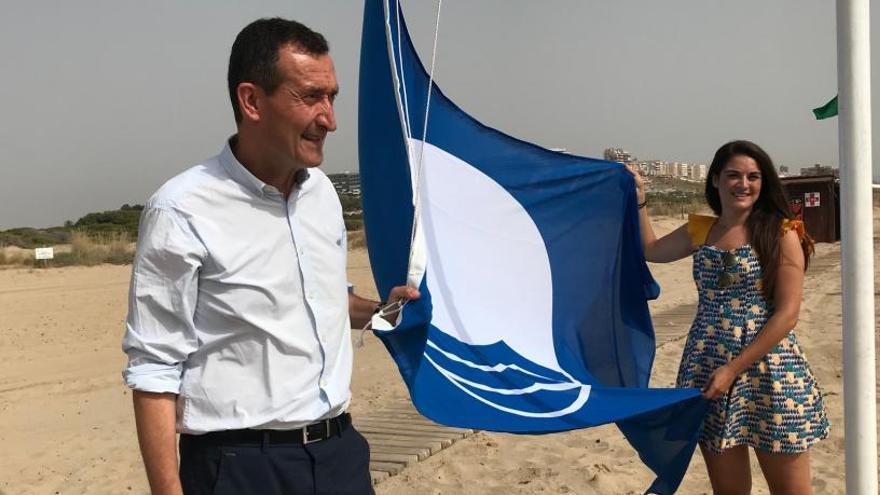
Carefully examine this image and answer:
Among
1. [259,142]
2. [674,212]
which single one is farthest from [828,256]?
[259,142]

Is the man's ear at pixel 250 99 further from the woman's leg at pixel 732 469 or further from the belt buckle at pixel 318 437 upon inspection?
the woman's leg at pixel 732 469

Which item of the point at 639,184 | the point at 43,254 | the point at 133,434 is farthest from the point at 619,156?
the point at 43,254

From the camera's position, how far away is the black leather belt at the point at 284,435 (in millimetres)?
2072

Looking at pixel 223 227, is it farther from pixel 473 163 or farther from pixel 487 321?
pixel 473 163

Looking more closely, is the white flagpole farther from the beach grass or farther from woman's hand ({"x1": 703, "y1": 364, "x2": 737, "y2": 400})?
the beach grass

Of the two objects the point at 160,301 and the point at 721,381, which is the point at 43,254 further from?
the point at 160,301

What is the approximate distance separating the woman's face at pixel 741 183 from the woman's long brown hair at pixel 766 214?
3 centimetres

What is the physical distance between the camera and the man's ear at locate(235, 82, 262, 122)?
6.81 ft

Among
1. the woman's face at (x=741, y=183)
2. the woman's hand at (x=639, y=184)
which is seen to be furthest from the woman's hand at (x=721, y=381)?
the woman's hand at (x=639, y=184)

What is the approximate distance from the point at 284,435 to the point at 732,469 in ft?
6.40

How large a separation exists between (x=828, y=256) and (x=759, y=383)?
18902 millimetres

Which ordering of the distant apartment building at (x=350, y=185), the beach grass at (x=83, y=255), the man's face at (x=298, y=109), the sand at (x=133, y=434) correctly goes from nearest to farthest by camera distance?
the man's face at (x=298, y=109), the distant apartment building at (x=350, y=185), the sand at (x=133, y=434), the beach grass at (x=83, y=255)

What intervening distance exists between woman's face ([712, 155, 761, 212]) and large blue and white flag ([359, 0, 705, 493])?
1.87 feet

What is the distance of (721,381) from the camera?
123 inches
